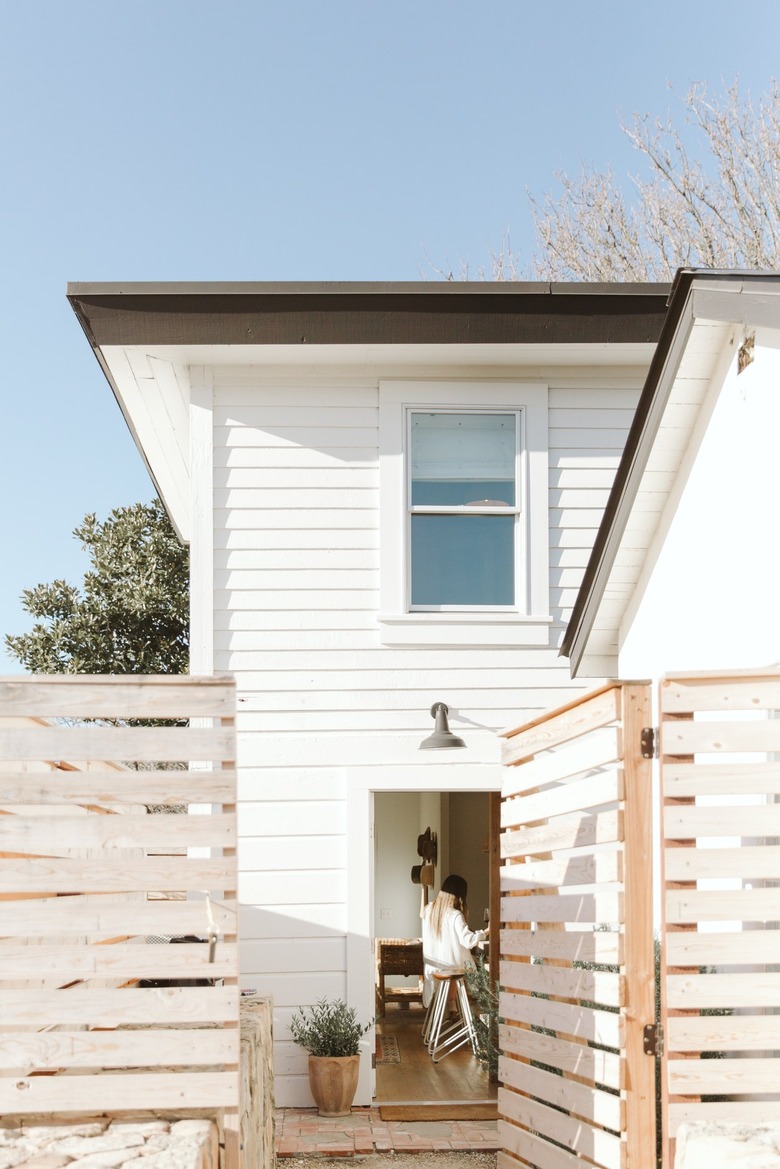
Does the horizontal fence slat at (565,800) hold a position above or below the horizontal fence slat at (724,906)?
above

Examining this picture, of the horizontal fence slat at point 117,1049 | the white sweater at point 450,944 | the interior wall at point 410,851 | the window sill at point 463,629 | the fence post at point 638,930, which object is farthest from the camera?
the interior wall at point 410,851

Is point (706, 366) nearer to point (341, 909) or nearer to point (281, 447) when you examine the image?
point (281, 447)

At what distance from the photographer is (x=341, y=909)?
311 inches

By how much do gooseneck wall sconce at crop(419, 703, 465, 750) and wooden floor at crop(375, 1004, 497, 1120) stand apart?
2347 mm

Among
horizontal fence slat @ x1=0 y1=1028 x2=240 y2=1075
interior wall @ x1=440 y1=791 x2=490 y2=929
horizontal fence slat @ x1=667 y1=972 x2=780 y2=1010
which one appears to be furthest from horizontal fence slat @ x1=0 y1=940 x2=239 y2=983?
interior wall @ x1=440 y1=791 x2=490 y2=929

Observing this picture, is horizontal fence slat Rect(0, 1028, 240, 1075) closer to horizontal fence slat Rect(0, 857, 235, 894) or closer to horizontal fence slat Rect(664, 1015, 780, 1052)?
horizontal fence slat Rect(0, 857, 235, 894)

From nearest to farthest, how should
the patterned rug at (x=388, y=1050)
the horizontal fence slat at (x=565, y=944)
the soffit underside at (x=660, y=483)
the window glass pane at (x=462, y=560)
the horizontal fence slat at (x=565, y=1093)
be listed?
the horizontal fence slat at (x=565, y=1093), the horizontal fence slat at (x=565, y=944), the soffit underside at (x=660, y=483), the window glass pane at (x=462, y=560), the patterned rug at (x=388, y=1050)

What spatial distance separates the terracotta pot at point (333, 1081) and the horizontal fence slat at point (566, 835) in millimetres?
2104

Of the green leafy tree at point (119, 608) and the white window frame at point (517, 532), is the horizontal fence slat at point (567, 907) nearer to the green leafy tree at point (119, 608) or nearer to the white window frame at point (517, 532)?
the white window frame at point (517, 532)

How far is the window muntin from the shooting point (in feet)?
27.7

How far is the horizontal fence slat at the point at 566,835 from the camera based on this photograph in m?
4.90

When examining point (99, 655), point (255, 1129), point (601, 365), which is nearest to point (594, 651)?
point (601, 365)

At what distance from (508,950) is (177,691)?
277 centimetres

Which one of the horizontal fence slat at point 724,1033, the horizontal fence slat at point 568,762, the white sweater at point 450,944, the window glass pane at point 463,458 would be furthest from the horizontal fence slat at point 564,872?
the white sweater at point 450,944
